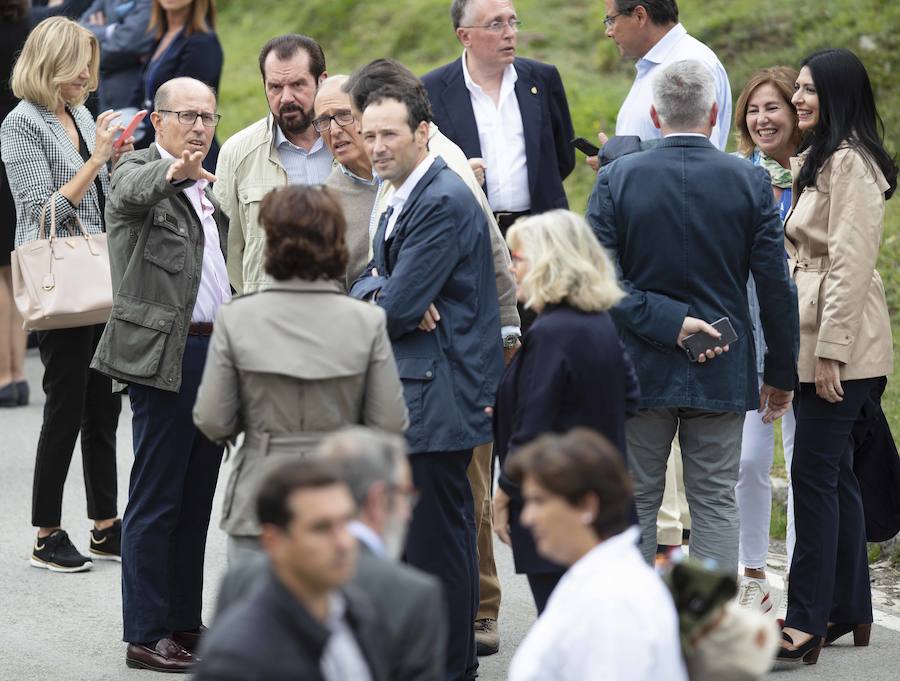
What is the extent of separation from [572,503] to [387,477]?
0.44 m

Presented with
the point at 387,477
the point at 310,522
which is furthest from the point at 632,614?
the point at 310,522

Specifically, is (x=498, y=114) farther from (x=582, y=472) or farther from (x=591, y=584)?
(x=591, y=584)

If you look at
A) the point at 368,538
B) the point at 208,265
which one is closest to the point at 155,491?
the point at 208,265

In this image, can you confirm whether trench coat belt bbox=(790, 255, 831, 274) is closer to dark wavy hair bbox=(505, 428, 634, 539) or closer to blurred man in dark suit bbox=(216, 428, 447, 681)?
dark wavy hair bbox=(505, 428, 634, 539)

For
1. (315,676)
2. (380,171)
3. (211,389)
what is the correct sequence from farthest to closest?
(380,171) → (211,389) → (315,676)

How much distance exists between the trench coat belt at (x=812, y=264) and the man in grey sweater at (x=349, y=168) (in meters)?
1.61

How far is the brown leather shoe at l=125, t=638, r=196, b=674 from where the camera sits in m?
5.10

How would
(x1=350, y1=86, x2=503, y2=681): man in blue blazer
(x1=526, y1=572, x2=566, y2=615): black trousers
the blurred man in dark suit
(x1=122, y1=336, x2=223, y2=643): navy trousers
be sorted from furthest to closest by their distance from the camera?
(x1=122, y1=336, x2=223, y2=643): navy trousers → (x1=350, y1=86, x2=503, y2=681): man in blue blazer → (x1=526, y1=572, x2=566, y2=615): black trousers → the blurred man in dark suit

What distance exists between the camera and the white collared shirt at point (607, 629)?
2906 millimetres

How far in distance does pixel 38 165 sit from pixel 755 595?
3.49 metres

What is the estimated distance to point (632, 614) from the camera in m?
2.93

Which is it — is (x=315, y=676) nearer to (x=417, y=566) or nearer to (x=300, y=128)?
(x=417, y=566)

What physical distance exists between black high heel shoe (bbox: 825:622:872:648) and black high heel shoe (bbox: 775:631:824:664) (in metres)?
0.21

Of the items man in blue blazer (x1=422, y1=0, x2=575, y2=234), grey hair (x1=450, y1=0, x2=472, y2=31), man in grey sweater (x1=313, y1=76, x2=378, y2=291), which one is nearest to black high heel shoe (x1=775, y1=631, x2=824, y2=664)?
man in grey sweater (x1=313, y1=76, x2=378, y2=291)
